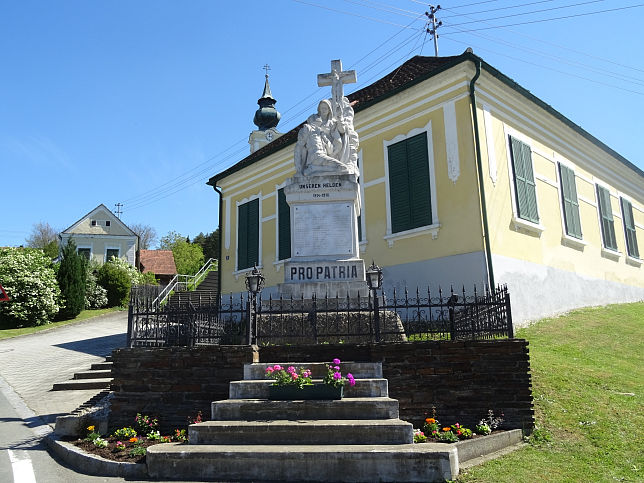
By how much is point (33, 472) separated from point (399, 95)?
13.9m

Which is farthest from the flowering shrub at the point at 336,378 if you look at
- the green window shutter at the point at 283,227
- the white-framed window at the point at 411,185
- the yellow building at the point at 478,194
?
the green window shutter at the point at 283,227

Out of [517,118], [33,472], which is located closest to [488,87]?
[517,118]

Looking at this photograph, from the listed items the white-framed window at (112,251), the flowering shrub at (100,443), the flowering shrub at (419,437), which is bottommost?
the flowering shrub at (100,443)

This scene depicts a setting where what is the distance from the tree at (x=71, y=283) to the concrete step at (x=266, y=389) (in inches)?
932

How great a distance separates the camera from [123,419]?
692 centimetres

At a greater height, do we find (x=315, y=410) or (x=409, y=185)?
(x=409, y=185)

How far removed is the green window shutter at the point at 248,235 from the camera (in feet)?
69.6

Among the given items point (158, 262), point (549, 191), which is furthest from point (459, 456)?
point (158, 262)

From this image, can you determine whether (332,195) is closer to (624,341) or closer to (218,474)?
(218,474)

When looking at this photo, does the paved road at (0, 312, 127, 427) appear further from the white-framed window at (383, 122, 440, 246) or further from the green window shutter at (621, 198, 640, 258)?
the green window shutter at (621, 198, 640, 258)

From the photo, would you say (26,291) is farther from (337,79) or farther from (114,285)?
(337,79)

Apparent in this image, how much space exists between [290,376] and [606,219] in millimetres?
18106

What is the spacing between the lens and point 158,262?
52.0 metres

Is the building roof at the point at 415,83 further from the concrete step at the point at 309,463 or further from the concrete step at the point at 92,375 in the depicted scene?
the concrete step at the point at 309,463
